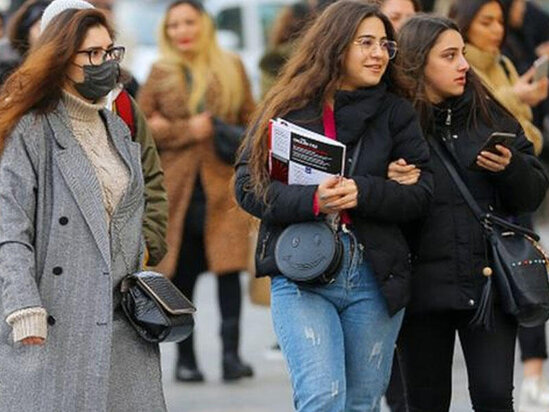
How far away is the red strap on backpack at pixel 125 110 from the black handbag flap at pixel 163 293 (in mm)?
900

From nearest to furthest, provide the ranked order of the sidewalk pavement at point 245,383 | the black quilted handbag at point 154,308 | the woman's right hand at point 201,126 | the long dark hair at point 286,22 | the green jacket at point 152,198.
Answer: the black quilted handbag at point 154,308, the green jacket at point 152,198, the sidewalk pavement at point 245,383, the woman's right hand at point 201,126, the long dark hair at point 286,22

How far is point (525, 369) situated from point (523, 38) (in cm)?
226

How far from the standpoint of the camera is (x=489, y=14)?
7711 mm

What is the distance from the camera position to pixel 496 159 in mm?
6293

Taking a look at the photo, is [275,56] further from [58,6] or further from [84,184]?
[84,184]

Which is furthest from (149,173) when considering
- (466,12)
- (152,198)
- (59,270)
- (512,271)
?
(466,12)

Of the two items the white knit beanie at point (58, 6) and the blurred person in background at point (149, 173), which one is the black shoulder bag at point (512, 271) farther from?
the white knit beanie at point (58, 6)

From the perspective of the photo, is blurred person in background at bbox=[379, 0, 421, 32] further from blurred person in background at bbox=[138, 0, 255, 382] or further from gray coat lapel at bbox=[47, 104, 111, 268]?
gray coat lapel at bbox=[47, 104, 111, 268]

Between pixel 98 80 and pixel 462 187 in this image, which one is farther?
pixel 462 187

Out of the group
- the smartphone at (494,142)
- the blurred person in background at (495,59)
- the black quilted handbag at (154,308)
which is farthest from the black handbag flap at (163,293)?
the blurred person in background at (495,59)

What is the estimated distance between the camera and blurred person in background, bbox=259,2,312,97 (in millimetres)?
10305

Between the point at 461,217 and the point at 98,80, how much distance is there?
1441mm

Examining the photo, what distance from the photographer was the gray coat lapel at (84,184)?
225 inches

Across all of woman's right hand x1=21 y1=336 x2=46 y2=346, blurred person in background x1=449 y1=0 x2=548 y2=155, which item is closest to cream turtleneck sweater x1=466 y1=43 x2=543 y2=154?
blurred person in background x1=449 y1=0 x2=548 y2=155
